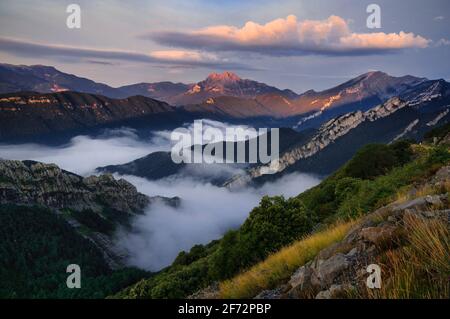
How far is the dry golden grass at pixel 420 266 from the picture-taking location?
641 cm

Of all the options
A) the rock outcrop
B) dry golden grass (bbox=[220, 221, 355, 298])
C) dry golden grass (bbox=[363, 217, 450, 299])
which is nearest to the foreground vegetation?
dry golden grass (bbox=[220, 221, 355, 298])

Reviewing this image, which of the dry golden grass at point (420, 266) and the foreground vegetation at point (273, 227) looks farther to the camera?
the foreground vegetation at point (273, 227)

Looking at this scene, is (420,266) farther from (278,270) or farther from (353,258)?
(278,270)

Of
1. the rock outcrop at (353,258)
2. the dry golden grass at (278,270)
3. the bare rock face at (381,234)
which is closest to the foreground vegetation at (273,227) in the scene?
the dry golden grass at (278,270)

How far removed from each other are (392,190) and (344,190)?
43.2 feet

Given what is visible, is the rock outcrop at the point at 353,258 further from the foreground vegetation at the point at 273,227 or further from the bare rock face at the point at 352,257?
the foreground vegetation at the point at 273,227

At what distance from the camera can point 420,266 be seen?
6.98 meters

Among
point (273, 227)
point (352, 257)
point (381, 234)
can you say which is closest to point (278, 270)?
point (352, 257)

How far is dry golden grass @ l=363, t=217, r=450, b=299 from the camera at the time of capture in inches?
253

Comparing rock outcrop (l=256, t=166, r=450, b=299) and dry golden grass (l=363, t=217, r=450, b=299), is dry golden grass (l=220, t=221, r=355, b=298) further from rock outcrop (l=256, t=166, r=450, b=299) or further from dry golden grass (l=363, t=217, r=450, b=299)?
dry golden grass (l=363, t=217, r=450, b=299)

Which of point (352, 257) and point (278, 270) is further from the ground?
point (352, 257)
